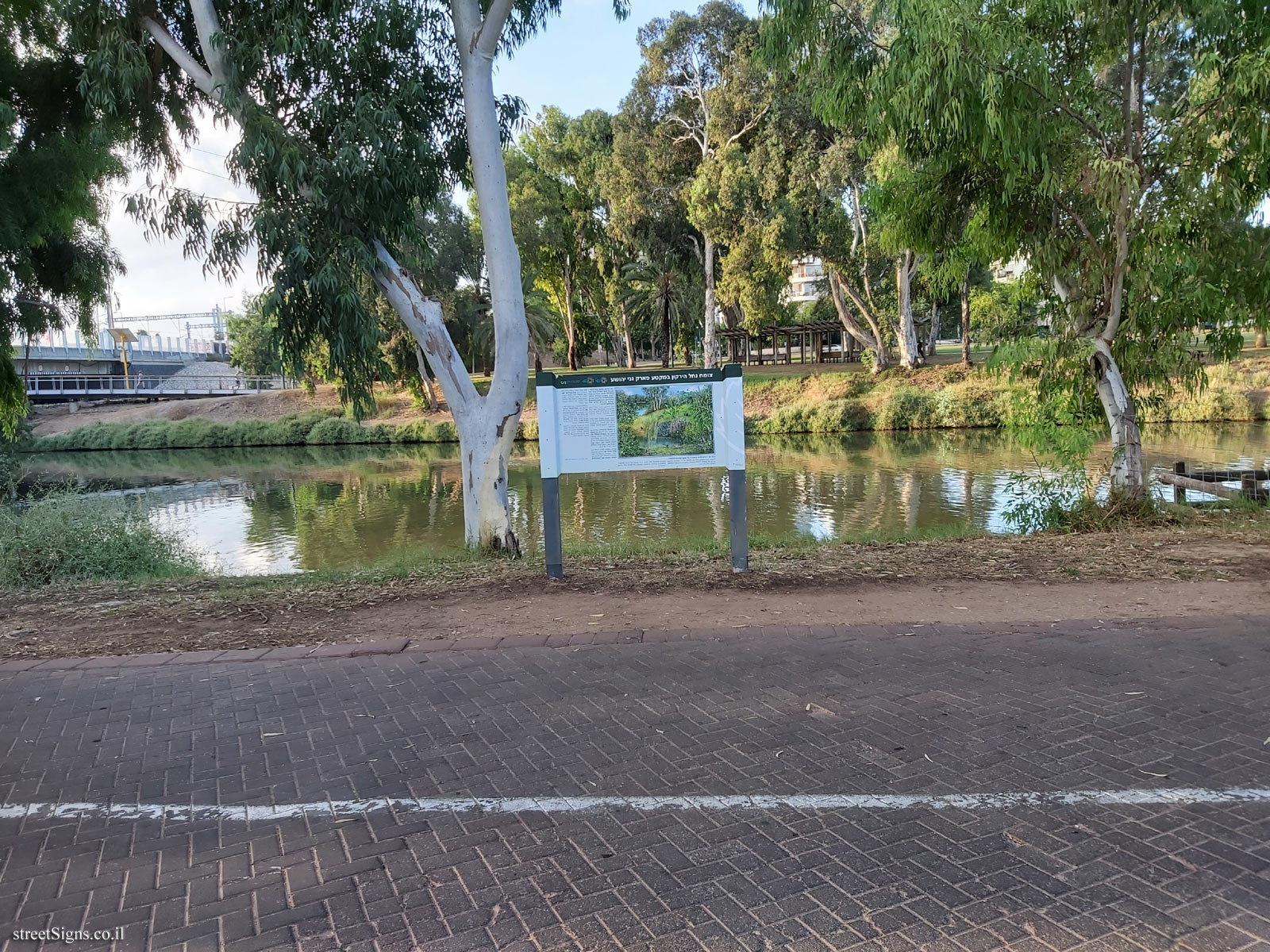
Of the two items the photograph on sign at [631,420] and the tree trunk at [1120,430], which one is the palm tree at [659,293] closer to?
the tree trunk at [1120,430]

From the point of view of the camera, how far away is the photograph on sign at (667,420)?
895 centimetres

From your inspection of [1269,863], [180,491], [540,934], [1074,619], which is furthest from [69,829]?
[180,491]

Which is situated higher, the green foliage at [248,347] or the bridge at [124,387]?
the green foliage at [248,347]

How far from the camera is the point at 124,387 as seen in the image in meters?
66.8

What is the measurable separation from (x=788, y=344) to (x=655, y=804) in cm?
5666

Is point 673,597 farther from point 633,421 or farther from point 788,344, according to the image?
point 788,344

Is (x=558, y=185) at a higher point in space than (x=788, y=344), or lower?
higher

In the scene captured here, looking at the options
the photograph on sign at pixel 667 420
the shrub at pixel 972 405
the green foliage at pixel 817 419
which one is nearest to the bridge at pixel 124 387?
the green foliage at pixel 817 419

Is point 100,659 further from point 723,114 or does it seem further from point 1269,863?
point 723,114

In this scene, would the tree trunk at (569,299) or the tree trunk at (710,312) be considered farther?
the tree trunk at (569,299)

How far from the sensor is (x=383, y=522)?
71.2 feet

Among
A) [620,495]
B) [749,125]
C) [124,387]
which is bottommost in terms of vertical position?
[620,495]

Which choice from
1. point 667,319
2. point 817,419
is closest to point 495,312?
point 817,419

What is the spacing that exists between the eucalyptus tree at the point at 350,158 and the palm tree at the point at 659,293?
3997cm
